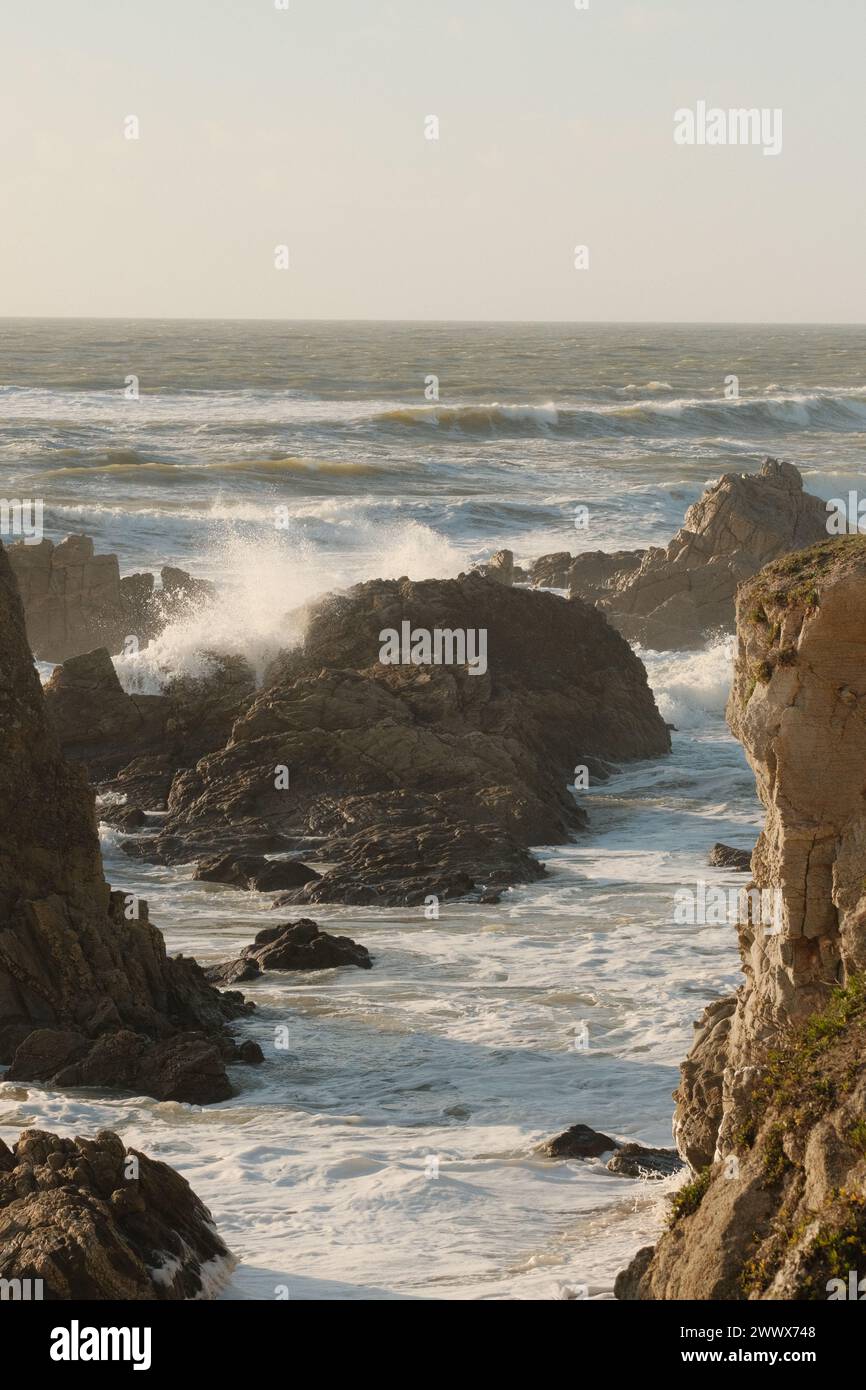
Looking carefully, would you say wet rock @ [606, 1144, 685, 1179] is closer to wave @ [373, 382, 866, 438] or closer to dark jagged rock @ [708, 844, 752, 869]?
dark jagged rock @ [708, 844, 752, 869]

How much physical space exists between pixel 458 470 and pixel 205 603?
29723mm

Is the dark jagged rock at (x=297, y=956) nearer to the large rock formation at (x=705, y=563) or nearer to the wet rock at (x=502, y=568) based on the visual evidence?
the large rock formation at (x=705, y=563)

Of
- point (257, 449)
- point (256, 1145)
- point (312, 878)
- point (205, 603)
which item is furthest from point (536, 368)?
point (256, 1145)

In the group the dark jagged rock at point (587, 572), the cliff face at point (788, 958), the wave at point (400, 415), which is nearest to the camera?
the cliff face at point (788, 958)

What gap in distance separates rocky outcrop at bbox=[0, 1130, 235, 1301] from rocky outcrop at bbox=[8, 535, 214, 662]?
18.2 m

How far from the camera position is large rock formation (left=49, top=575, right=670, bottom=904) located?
58.3ft

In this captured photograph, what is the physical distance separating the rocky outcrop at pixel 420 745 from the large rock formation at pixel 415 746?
2 centimetres

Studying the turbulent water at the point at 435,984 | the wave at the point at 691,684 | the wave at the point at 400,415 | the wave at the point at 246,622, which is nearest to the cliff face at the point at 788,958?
the turbulent water at the point at 435,984

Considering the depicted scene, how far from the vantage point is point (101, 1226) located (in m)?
7.95

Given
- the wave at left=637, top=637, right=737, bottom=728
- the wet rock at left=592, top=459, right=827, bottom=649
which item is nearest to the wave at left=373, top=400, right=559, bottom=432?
the wet rock at left=592, top=459, right=827, bottom=649

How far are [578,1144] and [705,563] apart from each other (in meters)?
20.3

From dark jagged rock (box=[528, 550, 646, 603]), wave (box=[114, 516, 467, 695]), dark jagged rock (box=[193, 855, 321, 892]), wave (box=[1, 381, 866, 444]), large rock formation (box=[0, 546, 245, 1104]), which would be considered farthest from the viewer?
wave (box=[1, 381, 866, 444])

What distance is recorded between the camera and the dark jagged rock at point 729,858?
1762 cm
